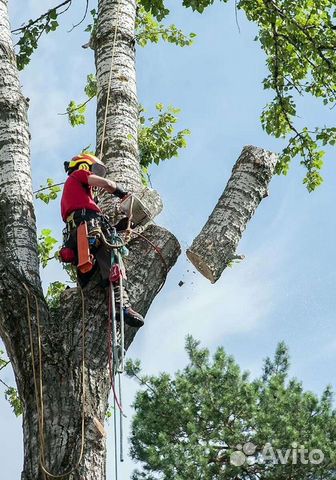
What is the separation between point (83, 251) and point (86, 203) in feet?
1.53

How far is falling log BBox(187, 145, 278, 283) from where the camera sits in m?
5.00

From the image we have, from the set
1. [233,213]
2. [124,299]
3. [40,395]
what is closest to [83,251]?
[124,299]

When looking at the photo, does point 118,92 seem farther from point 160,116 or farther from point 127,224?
point 160,116

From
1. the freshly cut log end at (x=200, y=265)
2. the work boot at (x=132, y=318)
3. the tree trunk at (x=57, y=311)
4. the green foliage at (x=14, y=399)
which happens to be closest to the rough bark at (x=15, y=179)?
the tree trunk at (x=57, y=311)

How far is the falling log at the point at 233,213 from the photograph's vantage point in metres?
5.00

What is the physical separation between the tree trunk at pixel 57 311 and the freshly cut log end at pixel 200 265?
115mm

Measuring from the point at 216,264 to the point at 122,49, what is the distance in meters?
2.12

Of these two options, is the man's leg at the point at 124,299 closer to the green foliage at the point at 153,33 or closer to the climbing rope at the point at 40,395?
the climbing rope at the point at 40,395

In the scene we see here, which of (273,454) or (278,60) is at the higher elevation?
(278,60)

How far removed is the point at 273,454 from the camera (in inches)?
378

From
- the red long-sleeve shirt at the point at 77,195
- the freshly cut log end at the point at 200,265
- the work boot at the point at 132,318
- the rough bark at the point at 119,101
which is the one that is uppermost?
the rough bark at the point at 119,101

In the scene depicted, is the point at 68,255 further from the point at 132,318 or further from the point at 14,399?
the point at 14,399

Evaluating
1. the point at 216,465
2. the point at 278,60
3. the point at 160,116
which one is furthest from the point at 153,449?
the point at 278,60

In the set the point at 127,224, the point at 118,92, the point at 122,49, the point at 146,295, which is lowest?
the point at 146,295
